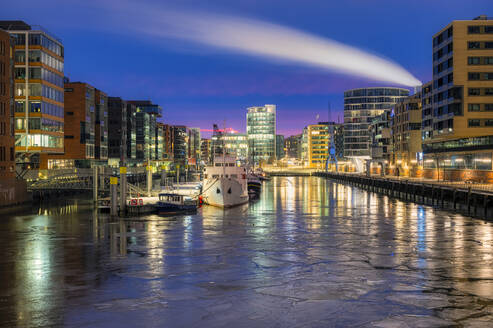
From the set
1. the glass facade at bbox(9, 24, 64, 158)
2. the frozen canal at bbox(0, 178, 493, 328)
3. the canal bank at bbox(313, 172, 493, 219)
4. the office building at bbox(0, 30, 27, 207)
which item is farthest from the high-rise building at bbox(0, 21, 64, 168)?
the canal bank at bbox(313, 172, 493, 219)

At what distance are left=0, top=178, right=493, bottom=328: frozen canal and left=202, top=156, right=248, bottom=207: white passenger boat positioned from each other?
71.4ft

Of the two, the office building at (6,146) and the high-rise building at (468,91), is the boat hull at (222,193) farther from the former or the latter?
the high-rise building at (468,91)

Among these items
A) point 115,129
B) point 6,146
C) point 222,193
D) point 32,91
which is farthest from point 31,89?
point 115,129

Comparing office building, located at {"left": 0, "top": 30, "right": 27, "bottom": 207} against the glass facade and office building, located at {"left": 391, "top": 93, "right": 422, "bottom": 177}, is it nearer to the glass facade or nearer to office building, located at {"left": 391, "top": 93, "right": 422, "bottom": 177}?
the glass facade

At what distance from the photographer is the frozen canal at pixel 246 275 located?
20797 millimetres

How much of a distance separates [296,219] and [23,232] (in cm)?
2845

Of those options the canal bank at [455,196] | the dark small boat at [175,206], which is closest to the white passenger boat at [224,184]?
the dark small boat at [175,206]

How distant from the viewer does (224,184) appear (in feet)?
245

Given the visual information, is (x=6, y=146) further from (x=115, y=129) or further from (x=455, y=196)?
(x=115, y=129)

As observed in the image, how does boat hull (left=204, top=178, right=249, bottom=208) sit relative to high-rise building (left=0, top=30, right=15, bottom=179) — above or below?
below

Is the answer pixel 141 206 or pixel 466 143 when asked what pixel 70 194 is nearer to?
pixel 141 206

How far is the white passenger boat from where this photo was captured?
74.5m

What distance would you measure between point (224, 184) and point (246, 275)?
46.9 m

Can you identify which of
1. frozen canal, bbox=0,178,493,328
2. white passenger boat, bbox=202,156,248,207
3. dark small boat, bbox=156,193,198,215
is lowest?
frozen canal, bbox=0,178,493,328
